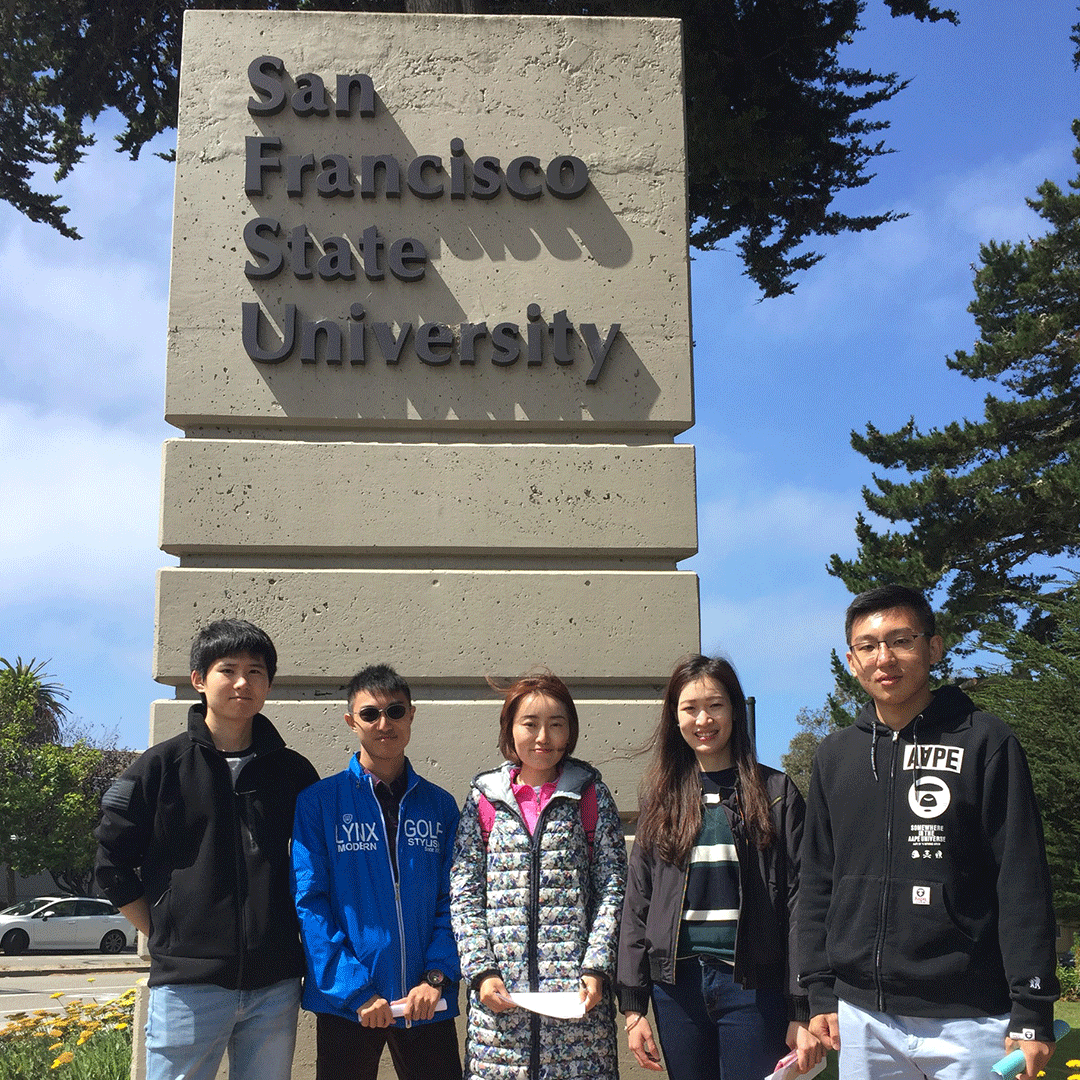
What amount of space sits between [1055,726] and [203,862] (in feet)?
38.6

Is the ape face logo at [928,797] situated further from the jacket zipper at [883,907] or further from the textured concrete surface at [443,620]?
the textured concrete surface at [443,620]

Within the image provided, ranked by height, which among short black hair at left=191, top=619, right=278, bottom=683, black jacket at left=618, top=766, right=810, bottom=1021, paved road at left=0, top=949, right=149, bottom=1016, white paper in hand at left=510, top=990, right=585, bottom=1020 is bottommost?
paved road at left=0, top=949, right=149, bottom=1016

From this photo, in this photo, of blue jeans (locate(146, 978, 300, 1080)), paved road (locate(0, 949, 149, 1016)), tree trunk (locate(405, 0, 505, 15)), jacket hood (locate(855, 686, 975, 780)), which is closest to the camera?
jacket hood (locate(855, 686, 975, 780))

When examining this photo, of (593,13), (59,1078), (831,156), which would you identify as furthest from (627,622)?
(831,156)

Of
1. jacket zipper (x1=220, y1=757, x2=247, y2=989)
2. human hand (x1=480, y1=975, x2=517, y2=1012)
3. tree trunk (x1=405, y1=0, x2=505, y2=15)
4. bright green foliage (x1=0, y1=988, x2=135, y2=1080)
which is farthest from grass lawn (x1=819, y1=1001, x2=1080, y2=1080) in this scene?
tree trunk (x1=405, y1=0, x2=505, y2=15)

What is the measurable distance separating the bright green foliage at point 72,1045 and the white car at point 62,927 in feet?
65.7

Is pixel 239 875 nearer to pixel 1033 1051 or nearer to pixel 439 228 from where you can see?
pixel 1033 1051

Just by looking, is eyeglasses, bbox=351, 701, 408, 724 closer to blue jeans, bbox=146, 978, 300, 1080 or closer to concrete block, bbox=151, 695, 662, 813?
blue jeans, bbox=146, 978, 300, 1080

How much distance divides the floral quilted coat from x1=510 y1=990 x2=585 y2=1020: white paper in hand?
0.08 metres

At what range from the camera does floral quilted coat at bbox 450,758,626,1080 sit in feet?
11.6

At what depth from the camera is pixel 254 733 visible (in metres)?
4.02

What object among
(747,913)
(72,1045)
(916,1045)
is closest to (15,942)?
(72,1045)

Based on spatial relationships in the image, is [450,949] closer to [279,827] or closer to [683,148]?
[279,827]

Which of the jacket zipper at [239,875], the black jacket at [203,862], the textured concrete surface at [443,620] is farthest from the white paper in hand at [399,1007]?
the textured concrete surface at [443,620]
